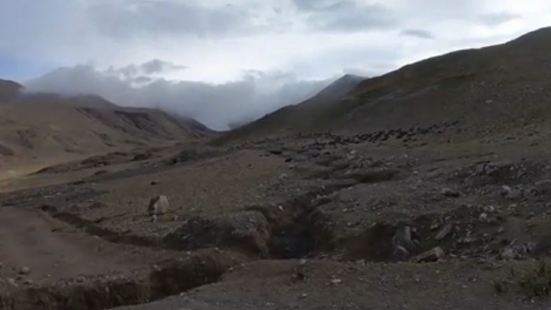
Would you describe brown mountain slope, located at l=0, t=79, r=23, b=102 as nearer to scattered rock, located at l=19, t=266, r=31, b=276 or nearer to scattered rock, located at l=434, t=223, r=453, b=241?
scattered rock, located at l=19, t=266, r=31, b=276

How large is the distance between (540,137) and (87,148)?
307ft

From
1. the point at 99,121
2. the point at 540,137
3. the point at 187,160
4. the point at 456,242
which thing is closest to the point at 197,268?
the point at 456,242

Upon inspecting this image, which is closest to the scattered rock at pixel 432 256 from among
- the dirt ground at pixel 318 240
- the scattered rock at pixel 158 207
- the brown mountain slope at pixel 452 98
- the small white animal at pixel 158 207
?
the dirt ground at pixel 318 240

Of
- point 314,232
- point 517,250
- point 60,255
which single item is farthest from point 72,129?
point 517,250

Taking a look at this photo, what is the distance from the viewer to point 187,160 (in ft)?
124

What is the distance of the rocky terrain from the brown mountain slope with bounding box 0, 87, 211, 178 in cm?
5761

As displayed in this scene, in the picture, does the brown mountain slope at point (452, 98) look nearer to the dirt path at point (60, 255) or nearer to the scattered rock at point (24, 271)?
the dirt path at point (60, 255)

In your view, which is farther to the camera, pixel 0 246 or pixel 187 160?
pixel 187 160

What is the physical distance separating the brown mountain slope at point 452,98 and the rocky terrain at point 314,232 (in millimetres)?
2513

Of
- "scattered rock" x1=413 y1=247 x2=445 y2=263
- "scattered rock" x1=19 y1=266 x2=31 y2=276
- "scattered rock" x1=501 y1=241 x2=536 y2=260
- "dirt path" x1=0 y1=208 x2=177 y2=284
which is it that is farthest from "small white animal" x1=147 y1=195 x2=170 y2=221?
"scattered rock" x1=501 y1=241 x2=536 y2=260

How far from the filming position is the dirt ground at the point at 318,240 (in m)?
9.38

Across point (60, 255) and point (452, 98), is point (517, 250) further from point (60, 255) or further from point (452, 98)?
point (452, 98)

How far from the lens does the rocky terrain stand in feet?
31.0

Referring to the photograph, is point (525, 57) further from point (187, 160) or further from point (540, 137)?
point (540, 137)
